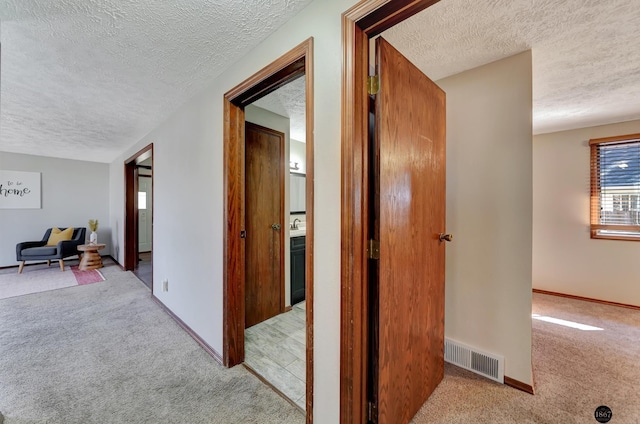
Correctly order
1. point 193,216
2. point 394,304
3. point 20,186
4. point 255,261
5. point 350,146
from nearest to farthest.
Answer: point 350,146
point 394,304
point 193,216
point 255,261
point 20,186

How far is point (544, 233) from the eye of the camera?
359cm

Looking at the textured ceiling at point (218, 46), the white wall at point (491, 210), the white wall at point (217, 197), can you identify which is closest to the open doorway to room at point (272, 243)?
the textured ceiling at point (218, 46)

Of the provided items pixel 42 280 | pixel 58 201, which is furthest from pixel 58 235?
pixel 42 280

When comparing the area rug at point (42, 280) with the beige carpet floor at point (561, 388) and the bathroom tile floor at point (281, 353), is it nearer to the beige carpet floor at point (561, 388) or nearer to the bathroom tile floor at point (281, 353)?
the bathroom tile floor at point (281, 353)

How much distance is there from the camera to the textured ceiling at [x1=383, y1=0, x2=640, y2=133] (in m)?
1.35

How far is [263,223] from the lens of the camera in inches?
105

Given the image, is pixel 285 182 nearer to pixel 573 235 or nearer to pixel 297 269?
pixel 297 269

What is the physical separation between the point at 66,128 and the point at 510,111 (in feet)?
16.0

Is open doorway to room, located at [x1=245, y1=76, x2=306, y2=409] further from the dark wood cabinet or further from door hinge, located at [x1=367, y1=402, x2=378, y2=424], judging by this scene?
door hinge, located at [x1=367, y1=402, x2=378, y2=424]

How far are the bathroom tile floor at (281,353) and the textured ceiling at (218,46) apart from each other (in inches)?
87.2

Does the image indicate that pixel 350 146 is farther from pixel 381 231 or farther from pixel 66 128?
pixel 66 128

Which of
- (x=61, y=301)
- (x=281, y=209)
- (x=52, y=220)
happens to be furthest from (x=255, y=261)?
(x=52, y=220)

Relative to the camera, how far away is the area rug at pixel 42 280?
11.9 feet

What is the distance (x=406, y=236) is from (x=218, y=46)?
1638mm
